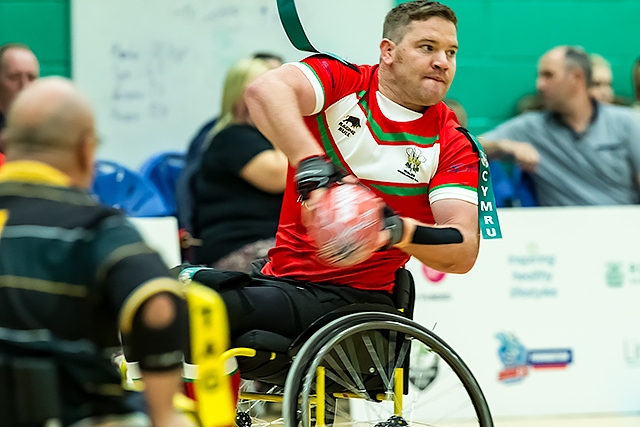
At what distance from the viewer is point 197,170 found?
5.09m

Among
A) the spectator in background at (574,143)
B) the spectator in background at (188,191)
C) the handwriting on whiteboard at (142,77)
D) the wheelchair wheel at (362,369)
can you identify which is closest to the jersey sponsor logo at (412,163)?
the wheelchair wheel at (362,369)

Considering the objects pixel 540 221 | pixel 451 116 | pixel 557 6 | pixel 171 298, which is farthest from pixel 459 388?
pixel 171 298

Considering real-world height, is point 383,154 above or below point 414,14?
below

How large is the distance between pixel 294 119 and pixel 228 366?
0.71 meters

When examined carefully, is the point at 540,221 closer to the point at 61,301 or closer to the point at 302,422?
the point at 302,422

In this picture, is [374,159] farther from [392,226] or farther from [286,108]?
[392,226]

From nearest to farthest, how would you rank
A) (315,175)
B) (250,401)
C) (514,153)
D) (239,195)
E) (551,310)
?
(315,175)
(250,401)
(239,195)
(551,310)
(514,153)

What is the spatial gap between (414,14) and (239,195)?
160cm

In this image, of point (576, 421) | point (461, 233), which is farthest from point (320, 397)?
point (576, 421)

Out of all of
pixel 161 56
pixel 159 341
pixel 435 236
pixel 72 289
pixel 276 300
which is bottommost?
pixel 159 341

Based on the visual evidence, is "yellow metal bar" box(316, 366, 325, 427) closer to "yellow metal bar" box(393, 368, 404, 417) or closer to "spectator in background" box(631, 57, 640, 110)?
"yellow metal bar" box(393, 368, 404, 417)

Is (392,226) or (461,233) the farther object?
(461,233)

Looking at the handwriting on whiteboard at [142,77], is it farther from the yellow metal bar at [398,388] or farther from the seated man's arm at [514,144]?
the yellow metal bar at [398,388]

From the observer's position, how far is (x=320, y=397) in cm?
293
